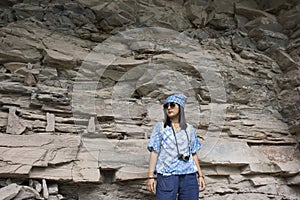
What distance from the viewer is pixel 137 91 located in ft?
16.4

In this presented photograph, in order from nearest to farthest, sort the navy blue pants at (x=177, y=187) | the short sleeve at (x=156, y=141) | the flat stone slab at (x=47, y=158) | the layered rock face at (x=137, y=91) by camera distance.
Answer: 1. the navy blue pants at (x=177, y=187)
2. the short sleeve at (x=156, y=141)
3. the flat stone slab at (x=47, y=158)
4. the layered rock face at (x=137, y=91)

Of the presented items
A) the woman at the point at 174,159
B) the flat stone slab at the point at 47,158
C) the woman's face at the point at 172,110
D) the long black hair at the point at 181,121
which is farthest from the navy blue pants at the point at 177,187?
the flat stone slab at the point at 47,158

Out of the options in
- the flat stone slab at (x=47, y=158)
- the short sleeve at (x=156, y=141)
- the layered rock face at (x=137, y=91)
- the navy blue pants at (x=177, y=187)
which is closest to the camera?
the navy blue pants at (x=177, y=187)

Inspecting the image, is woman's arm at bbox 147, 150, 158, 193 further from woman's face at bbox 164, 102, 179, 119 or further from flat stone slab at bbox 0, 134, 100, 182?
flat stone slab at bbox 0, 134, 100, 182

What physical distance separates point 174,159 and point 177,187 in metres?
0.29

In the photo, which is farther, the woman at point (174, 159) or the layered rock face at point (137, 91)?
the layered rock face at point (137, 91)

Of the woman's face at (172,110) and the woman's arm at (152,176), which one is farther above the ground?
the woman's face at (172,110)

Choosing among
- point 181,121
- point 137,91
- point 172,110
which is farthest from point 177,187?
point 137,91

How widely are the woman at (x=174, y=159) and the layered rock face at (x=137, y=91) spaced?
2.27 ft

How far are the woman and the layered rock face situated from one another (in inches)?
27.3

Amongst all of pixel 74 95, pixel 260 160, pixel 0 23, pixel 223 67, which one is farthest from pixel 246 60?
pixel 0 23

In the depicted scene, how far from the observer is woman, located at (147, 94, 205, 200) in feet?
10.6

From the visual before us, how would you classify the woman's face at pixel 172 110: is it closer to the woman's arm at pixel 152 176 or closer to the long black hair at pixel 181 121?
the long black hair at pixel 181 121

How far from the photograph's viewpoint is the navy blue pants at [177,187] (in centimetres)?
319
